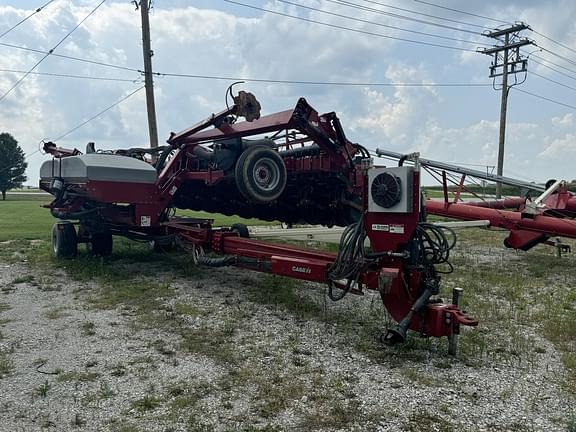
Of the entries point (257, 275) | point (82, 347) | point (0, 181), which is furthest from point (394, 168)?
point (0, 181)

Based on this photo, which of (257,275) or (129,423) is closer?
(129,423)

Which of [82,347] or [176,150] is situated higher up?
[176,150]

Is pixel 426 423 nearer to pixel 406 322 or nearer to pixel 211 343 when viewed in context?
pixel 406 322

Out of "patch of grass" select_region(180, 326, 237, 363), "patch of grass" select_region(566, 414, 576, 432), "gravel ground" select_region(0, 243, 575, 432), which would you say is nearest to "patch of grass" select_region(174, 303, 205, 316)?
"gravel ground" select_region(0, 243, 575, 432)

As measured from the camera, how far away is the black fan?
198 inches

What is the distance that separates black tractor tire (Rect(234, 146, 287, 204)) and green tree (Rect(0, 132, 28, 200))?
4856 cm

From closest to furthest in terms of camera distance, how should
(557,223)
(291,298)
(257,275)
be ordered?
1. (291,298)
2. (257,275)
3. (557,223)

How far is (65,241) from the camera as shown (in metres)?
10.2

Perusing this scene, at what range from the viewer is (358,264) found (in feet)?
17.7

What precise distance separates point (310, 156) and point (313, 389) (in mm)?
4391

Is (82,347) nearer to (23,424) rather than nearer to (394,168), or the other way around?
(23,424)

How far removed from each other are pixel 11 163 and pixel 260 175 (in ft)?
167

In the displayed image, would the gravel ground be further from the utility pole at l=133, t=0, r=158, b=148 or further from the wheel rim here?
the utility pole at l=133, t=0, r=158, b=148

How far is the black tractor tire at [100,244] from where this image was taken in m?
10.3
